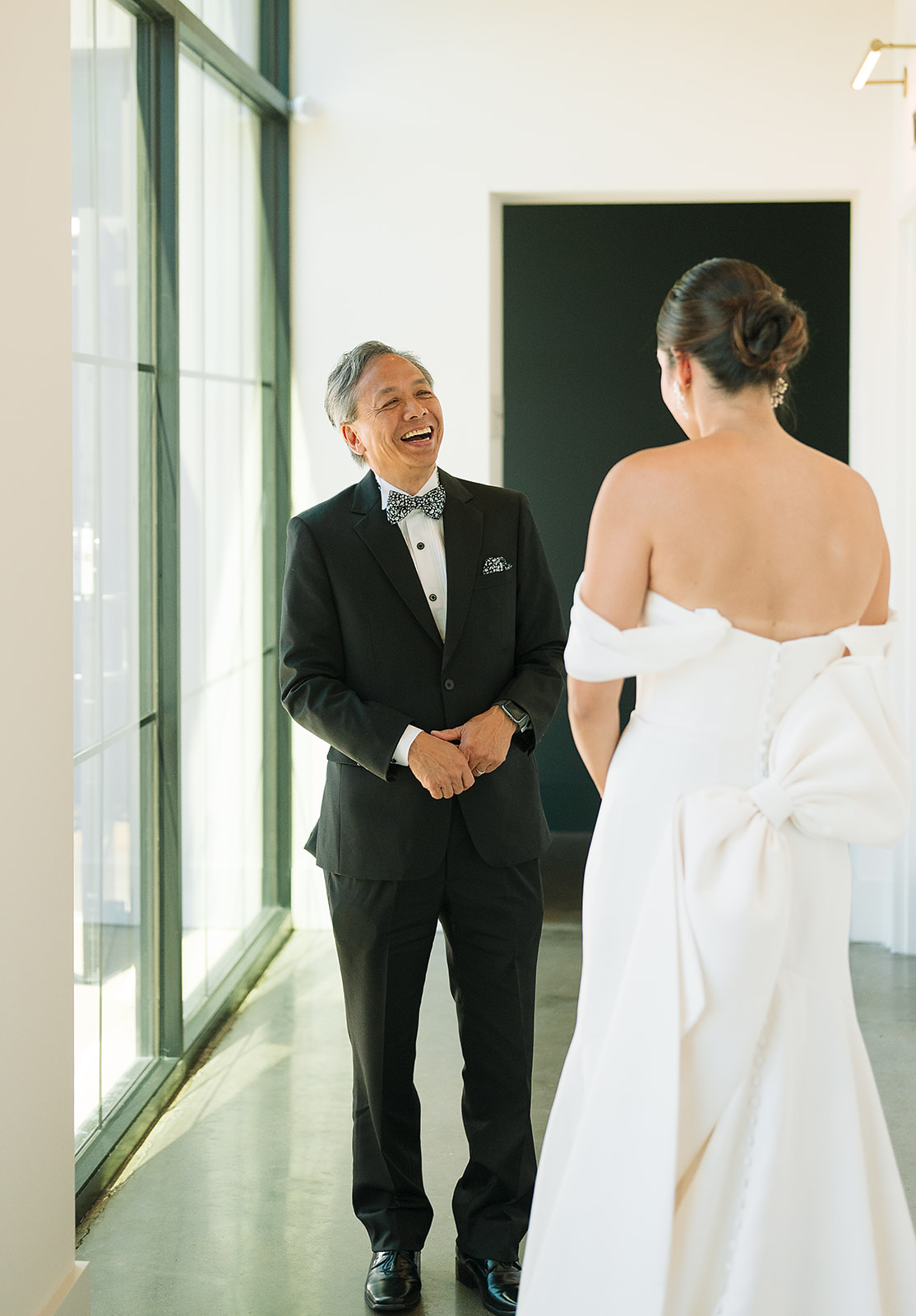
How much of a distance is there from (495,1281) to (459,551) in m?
1.31

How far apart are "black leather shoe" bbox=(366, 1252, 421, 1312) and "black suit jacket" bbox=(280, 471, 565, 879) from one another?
726 mm

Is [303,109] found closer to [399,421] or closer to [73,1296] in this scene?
[399,421]

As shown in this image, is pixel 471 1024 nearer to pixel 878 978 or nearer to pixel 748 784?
pixel 748 784


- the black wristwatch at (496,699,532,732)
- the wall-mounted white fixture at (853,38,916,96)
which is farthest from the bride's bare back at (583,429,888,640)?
the wall-mounted white fixture at (853,38,916,96)

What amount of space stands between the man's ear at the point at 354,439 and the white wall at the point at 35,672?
1.75 feet

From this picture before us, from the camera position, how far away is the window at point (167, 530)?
9.31 ft

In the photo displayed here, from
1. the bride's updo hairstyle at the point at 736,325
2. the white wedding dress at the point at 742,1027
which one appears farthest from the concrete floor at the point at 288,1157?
the bride's updo hairstyle at the point at 736,325

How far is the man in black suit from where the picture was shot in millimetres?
2287

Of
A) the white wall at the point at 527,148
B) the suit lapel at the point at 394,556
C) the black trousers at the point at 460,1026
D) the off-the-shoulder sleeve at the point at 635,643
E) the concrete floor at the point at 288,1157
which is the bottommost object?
the concrete floor at the point at 288,1157

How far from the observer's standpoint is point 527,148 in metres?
4.45

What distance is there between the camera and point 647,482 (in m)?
1.70

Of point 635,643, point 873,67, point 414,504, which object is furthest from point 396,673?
point 873,67

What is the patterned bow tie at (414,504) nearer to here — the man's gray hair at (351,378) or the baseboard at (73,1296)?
the man's gray hair at (351,378)

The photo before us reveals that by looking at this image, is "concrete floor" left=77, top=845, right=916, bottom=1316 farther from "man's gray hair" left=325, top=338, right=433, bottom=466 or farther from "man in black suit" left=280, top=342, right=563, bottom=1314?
"man's gray hair" left=325, top=338, right=433, bottom=466
